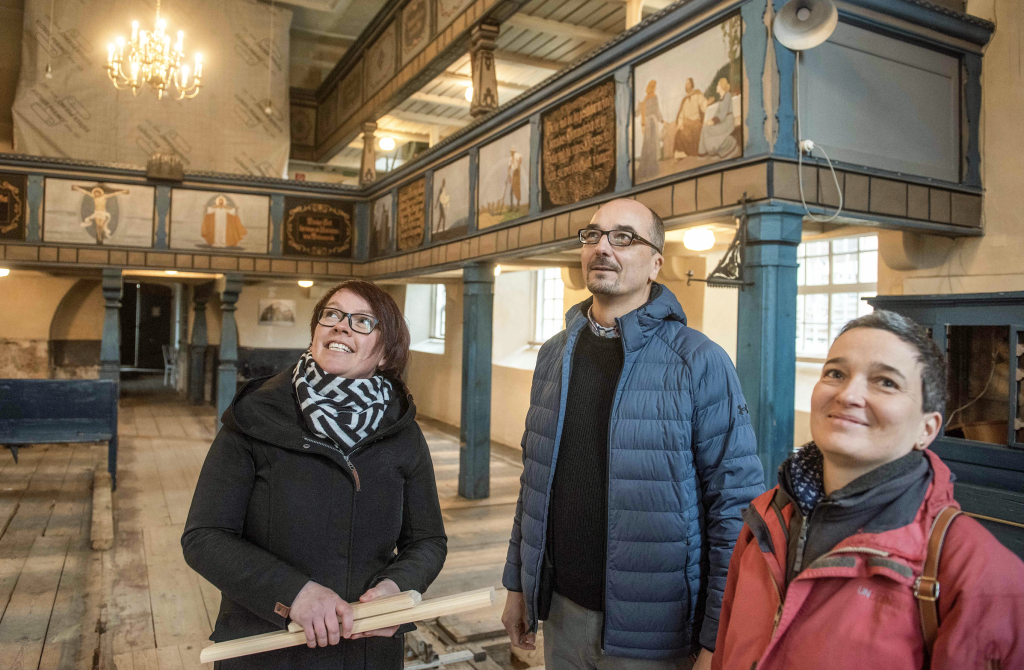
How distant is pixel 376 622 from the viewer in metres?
1.66

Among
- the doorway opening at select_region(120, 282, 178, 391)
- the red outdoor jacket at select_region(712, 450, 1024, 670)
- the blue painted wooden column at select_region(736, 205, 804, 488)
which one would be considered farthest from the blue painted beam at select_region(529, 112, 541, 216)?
the doorway opening at select_region(120, 282, 178, 391)

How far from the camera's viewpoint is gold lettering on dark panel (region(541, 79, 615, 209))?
4.97 meters

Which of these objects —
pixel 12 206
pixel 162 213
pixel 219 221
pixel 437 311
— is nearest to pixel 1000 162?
pixel 219 221

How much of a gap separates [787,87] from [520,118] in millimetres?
3034

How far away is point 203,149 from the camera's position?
39.6ft

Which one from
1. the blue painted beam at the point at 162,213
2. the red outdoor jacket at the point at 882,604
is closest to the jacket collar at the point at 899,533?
the red outdoor jacket at the point at 882,604

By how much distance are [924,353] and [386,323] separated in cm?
127

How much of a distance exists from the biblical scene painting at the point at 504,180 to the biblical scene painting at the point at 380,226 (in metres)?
3.03

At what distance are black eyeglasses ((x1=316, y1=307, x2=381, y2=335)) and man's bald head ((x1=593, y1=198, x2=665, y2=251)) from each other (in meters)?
0.71

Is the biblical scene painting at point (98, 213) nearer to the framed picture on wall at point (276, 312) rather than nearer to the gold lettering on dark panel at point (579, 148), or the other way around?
the framed picture on wall at point (276, 312)

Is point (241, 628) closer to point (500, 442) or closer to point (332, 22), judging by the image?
point (500, 442)

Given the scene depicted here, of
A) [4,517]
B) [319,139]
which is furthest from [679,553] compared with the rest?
[319,139]

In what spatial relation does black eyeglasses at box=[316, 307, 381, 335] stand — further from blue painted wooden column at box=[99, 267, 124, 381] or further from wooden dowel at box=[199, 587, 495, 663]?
blue painted wooden column at box=[99, 267, 124, 381]

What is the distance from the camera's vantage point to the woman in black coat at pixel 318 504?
5.40 feet
